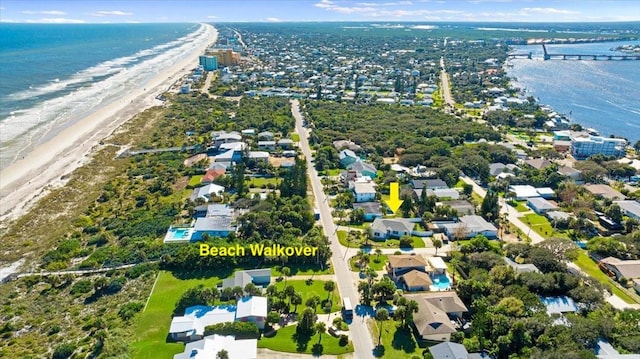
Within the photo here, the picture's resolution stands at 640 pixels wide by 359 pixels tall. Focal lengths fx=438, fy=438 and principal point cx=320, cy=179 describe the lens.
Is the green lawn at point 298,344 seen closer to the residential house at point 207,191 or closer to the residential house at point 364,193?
the residential house at point 364,193

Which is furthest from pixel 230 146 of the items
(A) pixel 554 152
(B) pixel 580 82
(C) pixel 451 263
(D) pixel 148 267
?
(B) pixel 580 82

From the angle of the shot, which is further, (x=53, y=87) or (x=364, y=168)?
(x=53, y=87)

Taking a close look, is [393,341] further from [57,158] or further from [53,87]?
[53,87]

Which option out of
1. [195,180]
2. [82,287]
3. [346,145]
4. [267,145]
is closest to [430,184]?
[346,145]

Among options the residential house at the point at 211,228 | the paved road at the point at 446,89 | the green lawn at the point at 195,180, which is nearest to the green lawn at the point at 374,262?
the residential house at the point at 211,228

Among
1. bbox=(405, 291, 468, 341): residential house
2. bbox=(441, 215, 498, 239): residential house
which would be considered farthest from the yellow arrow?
bbox=(405, 291, 468, 341): residential house

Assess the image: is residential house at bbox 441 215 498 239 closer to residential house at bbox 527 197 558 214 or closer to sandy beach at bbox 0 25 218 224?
residential house at bbox 527 197 558 214
